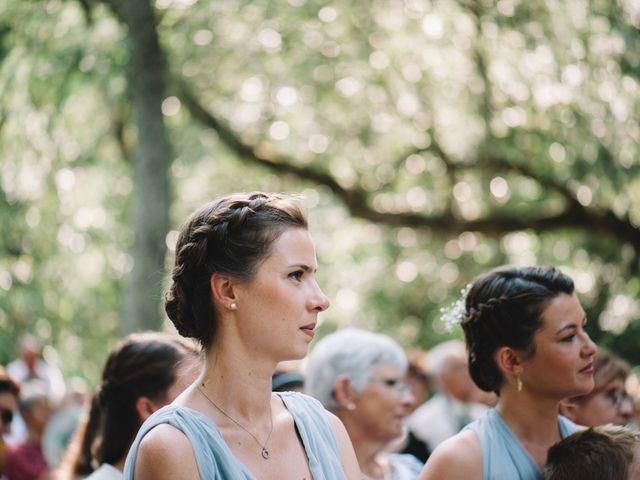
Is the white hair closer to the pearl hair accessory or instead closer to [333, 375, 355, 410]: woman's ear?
[333, 375, 355, 410]: woman's ear

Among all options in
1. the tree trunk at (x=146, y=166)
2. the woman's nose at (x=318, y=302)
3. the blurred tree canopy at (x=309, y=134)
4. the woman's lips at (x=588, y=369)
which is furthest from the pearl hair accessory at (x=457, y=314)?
A: the tree trunk at (x=146, y=166)

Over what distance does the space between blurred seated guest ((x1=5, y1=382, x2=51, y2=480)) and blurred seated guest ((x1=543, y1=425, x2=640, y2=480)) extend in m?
4.60

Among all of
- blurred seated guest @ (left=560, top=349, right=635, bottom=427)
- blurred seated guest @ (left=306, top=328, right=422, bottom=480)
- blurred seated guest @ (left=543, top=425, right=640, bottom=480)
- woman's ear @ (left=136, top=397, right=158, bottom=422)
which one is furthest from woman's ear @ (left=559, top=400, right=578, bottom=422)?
woman's ear @ (left=136, top=397, right=158, bottom=422)

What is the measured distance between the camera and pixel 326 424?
3010 millimetres

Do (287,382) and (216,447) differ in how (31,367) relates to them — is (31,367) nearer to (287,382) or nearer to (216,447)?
(287,382)

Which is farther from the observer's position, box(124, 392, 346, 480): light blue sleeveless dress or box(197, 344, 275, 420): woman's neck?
box(197, 344, 275, 420): woman's neck

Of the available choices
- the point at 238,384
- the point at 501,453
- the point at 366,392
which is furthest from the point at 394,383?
the point at 238,384

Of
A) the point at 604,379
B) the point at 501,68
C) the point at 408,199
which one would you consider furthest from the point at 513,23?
the point at 604,379

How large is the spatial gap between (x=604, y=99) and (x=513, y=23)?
3.33 ft

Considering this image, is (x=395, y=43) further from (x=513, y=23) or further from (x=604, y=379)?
(x=604, y=379)

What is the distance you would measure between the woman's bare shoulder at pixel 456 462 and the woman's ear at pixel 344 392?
4.02 ft

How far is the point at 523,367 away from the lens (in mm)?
3650

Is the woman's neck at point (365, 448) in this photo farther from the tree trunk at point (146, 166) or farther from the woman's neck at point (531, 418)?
the tree trunk at point (146, 166)

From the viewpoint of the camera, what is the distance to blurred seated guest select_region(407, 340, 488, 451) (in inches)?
285
